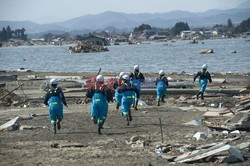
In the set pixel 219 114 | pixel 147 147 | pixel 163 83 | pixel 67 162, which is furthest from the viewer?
pixel 163 83

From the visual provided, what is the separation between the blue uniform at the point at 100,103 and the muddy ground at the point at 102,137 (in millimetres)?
507

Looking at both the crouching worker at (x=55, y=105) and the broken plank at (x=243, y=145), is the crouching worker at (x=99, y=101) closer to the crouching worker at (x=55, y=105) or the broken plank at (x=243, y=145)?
the crouching worker at (x=55, y=105)

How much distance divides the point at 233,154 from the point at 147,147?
270 centimetres

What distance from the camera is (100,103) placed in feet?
51.1

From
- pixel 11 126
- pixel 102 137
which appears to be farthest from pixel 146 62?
pixel 102 137

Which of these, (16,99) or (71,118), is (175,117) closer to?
(71,118)

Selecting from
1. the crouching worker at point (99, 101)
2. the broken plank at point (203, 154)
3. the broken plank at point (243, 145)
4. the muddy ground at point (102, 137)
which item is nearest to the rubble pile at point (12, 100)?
the muddy ground at point (102, 137)

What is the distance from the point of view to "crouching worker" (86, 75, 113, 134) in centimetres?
1555

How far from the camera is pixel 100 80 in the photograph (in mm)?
15742

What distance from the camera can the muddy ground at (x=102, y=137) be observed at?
38.9 ft

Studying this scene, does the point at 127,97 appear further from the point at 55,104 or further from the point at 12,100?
the point at 12,100

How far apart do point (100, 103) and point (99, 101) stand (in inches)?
2.4

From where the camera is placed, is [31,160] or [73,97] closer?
[31,160]

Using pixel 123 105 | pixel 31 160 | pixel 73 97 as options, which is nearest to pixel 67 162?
pixel 31 160
